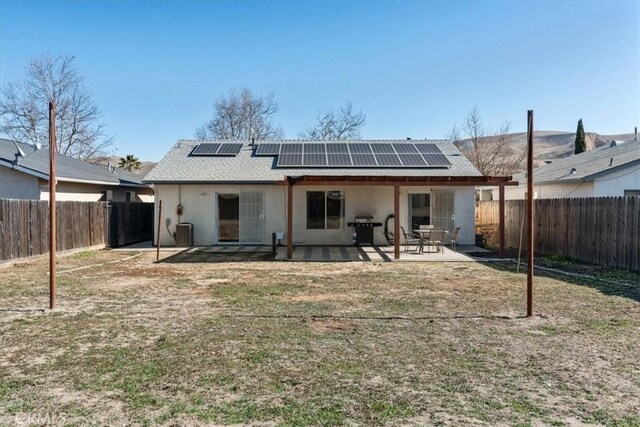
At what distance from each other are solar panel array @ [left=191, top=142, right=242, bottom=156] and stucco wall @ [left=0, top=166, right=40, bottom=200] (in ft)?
19.2

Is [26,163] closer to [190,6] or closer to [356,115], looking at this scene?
[190,6]

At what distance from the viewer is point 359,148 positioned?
63.2 ft

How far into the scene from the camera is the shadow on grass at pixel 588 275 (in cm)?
830

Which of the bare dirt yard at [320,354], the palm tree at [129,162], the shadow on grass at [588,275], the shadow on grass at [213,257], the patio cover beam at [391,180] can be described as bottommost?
the bare dirt yard at [320,354]

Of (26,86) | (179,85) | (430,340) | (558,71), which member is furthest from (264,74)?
(430,340)

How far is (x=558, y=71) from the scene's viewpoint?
53.1 ft

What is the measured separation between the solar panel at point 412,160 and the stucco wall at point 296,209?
1670 mm

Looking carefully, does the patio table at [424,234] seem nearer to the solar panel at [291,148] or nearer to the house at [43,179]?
the solar panel at [291,148]

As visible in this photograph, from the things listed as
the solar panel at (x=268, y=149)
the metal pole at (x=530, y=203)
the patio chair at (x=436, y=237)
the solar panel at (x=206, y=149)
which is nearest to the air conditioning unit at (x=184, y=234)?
the solar panel at (x=206, y=149)

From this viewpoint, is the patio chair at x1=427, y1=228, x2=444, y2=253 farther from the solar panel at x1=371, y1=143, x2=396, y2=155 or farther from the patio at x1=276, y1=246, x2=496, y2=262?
the solar panel at x1=371, y1=143, x2=396, y2=155

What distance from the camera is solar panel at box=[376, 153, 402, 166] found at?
17584mm

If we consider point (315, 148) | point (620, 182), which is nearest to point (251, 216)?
point (315, 148)

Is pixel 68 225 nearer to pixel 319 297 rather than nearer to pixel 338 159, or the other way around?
pixel 338 159

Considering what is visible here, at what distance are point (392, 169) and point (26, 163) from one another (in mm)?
13082
